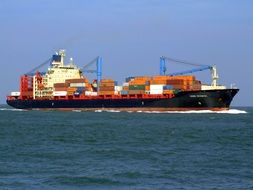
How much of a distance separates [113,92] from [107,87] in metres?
2.07

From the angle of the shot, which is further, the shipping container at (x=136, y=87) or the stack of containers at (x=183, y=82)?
the shipping container at (x=136, y=87)

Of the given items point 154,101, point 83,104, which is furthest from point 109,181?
point 83,104

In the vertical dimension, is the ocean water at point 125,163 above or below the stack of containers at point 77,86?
below

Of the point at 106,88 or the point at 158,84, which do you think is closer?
the point at 158,84

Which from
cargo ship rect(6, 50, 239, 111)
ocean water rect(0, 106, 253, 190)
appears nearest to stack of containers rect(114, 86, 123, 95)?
cargo ship rect(6, 50, 239, 111)

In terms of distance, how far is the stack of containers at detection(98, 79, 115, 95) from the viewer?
101975 mm

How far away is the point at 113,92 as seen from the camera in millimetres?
101562

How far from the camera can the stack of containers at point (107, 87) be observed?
102 meters

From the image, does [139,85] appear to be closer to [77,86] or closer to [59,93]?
[77,86]

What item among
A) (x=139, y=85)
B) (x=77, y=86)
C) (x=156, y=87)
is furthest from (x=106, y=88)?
(x=156, y=87)

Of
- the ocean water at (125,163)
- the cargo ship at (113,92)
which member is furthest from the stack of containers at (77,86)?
the ocean water at (125,163)

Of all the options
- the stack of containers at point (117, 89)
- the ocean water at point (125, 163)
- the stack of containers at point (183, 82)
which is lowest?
the ocean water at point (125, 163)

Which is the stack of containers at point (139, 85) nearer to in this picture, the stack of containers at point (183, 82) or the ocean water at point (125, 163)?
the stack of containers at point (183, 82)

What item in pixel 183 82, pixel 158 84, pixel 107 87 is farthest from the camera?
pixel 107 87
